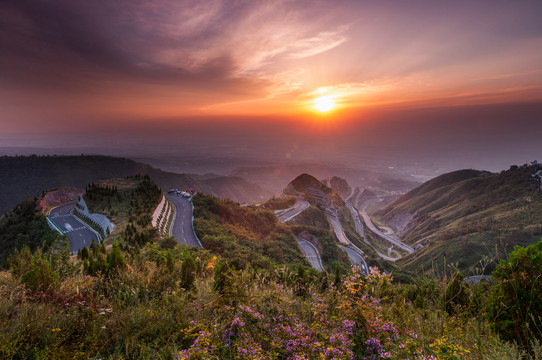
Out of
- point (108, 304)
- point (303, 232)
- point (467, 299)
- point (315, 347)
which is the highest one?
point (108, 304)

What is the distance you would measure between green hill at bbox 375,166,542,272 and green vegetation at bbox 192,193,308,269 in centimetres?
1867

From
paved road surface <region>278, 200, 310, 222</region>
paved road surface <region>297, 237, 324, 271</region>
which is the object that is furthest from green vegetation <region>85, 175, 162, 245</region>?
paved road surface <region>278, 200, 310, 222</region>

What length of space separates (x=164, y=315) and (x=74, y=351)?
124 cm

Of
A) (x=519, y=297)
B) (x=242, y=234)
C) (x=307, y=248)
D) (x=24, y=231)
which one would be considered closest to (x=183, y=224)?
(x=242, y=234)

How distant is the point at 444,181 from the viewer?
527ft

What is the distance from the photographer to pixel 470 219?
76.4 m

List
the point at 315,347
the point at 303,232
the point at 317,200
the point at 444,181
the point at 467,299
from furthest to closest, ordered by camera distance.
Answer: the point at 444,181 → the point at 317,200 → the point at 303,232 → the point at 467,299 → the point at 315,347

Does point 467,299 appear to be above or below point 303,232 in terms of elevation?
above

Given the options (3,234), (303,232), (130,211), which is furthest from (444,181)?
(3,234)

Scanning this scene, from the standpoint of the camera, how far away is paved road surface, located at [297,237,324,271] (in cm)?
4484

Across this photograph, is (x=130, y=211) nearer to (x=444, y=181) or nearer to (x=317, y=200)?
(x=317, y=200)

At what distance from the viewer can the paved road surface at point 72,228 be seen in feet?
108

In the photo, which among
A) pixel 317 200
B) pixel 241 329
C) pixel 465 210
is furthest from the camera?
pixel 317 200

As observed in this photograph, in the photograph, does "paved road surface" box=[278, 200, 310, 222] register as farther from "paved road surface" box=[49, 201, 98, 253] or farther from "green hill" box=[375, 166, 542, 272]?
"paved road surface" box=[49, 201, 98, 253]
